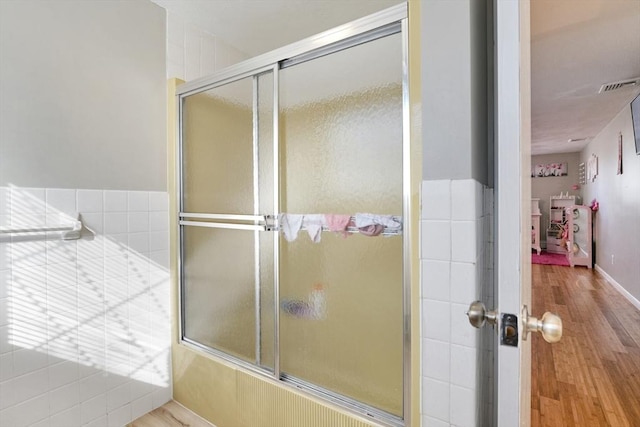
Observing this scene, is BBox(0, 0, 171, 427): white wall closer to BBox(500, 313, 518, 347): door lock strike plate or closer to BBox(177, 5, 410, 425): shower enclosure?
BBox(177, 5, 410, 425): shower enclosure

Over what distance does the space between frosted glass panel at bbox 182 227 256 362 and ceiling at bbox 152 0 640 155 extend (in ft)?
4.31

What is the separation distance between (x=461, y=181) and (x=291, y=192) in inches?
30.3

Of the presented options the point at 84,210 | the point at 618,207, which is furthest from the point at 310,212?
the point at 618,207

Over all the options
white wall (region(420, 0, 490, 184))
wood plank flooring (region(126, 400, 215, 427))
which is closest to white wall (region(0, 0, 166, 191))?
wood plank flooring (region(126, 400, 215, 427))

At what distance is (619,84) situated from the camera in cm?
311

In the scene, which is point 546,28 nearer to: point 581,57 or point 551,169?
point 581,57

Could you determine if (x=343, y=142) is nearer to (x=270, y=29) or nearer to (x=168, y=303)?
(x=270, y=29)

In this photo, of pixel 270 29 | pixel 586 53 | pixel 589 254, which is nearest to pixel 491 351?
pixel 270 29

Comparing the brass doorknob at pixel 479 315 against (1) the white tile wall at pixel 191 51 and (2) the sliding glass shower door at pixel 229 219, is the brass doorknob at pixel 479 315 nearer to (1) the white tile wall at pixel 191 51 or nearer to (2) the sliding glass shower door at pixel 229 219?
(2) the sliding glass shower door at pixel 229 219

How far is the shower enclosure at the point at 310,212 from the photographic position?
3.94 ft

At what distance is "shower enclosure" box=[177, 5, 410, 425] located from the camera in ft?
3.94

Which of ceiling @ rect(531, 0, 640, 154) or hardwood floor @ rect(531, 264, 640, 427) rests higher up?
ceiling @ rect(531, 0, 640, 154)

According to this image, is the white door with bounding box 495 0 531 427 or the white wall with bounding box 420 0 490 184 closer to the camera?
the white door with bounding box 495 0 531 427

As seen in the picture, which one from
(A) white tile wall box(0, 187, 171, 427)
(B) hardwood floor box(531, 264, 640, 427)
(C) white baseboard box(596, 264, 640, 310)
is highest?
(A) white tile wall box(0, 187, 171, 427)
